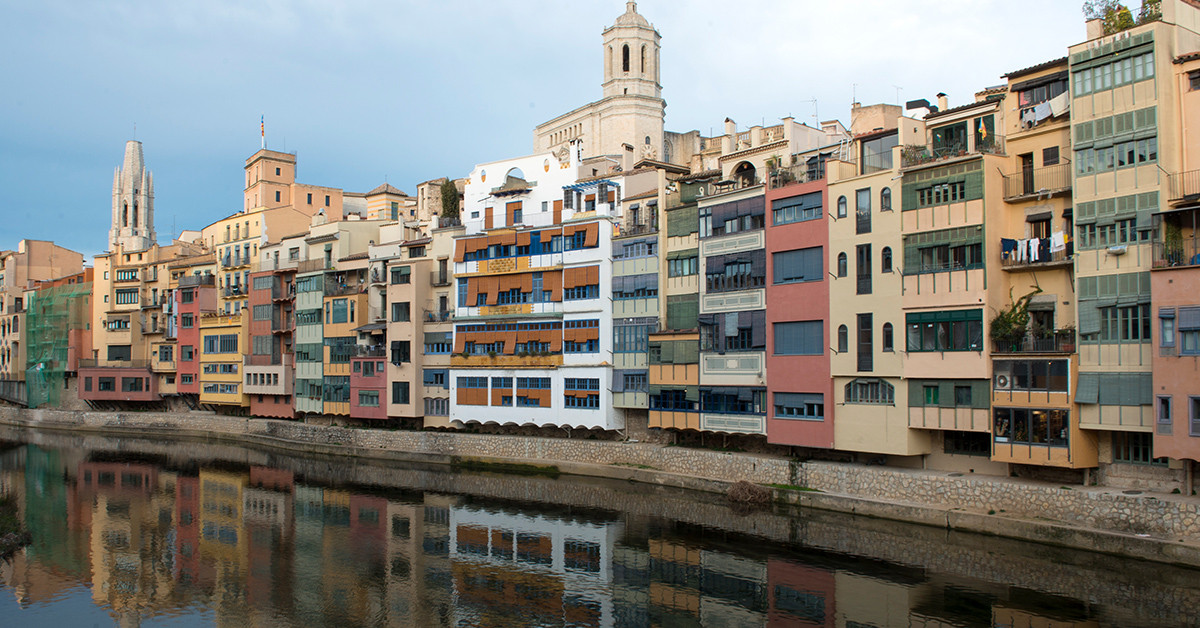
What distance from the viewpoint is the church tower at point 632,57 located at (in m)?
90.9

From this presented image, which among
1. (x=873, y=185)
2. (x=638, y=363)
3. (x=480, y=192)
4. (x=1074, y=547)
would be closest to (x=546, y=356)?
(x=638, y=363)

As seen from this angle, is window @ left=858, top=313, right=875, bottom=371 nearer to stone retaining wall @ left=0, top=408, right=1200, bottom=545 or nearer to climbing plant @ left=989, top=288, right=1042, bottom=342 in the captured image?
stone retaining wall @ left=0, top=408, right=1200, bottom=545

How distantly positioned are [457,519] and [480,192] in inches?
854

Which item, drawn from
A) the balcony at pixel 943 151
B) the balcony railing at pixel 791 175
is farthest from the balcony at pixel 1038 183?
the balcony railing at pixel 791 175

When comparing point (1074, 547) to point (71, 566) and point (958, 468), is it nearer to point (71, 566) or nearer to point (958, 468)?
point (958, 468)

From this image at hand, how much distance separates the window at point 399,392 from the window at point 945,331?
31.1m

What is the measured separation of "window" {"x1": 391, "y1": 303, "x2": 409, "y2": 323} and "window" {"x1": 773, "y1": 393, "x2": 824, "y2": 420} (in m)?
25.5

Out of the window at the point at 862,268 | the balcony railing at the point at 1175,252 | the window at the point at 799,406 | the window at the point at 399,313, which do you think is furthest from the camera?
the window at the point at 399,313

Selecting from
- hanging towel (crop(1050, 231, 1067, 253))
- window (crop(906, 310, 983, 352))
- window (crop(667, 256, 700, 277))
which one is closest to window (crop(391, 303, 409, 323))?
window (crop(667, 256, 700, 277))

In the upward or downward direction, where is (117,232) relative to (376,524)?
upward

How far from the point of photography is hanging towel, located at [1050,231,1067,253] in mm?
30125

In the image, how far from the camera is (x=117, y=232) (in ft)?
402

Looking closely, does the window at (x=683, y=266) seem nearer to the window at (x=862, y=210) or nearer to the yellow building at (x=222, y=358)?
the window at (x=862, y=210)

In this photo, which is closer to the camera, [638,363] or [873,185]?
[873,185]
